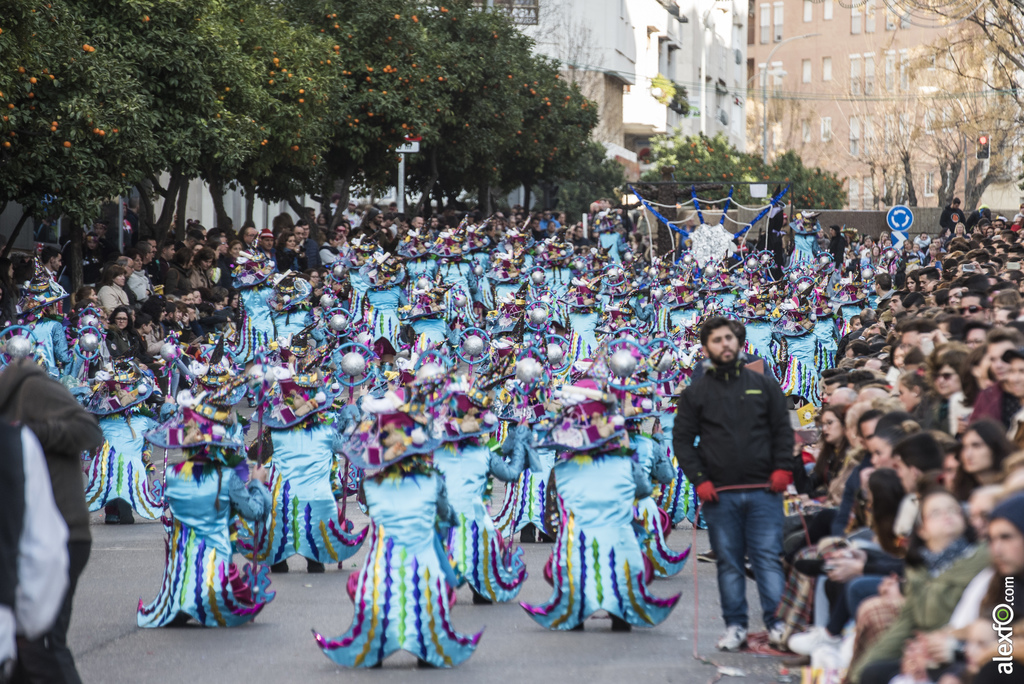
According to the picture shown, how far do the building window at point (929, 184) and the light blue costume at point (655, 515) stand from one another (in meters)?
55.8

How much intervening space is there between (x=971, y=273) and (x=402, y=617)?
8.72 m

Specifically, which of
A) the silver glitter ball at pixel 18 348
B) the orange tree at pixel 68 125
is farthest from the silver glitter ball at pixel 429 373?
the orange tree at pixel 68 125

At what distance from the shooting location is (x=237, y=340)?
20188mm

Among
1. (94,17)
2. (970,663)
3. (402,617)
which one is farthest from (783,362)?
(970,663)

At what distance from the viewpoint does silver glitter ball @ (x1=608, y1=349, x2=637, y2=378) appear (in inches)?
369

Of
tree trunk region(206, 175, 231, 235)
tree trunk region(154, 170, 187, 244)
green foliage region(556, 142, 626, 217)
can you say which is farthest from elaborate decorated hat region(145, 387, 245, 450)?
green foliage region(556, 142, 626, 217)

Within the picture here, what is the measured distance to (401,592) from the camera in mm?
7852

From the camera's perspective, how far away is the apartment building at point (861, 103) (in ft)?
172

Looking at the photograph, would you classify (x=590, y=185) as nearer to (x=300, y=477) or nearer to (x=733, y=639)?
(x=300, y=477)

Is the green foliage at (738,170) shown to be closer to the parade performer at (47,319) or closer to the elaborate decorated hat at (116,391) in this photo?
the parade performer at (47,319)

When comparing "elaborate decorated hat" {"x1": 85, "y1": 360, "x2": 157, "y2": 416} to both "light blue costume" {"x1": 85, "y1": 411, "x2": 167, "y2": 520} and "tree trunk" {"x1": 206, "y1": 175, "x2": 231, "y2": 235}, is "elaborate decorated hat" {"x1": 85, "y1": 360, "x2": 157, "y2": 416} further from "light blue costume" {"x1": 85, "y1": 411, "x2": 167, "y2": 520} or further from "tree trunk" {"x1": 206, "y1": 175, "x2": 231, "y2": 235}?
"tree trunk" {"x1": 206, "y1": 175, "x2": 231, "y2": 235}

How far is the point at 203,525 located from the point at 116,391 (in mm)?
4090

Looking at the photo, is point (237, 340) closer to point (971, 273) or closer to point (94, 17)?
point (94, 17)

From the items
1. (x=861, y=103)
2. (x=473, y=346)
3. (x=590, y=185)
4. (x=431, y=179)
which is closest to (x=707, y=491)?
(x=473, y=346)
